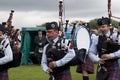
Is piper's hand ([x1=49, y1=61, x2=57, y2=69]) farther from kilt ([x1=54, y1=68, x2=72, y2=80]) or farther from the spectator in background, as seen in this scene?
the spectator in background

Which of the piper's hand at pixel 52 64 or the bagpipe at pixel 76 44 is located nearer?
the piper's hand at pixel 52 64

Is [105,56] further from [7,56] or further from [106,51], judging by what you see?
[7,56]

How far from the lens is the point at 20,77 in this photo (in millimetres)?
13383

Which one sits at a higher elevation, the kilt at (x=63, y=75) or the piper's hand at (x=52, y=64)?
the piper's hand at (x=52, y=64)

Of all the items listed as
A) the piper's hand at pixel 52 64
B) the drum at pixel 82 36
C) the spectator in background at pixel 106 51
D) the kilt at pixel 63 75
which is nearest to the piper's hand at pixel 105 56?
the spectator in background at pixel 106 51

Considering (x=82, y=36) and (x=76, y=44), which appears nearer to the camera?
(x=76, y=44)

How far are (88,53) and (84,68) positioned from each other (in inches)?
175

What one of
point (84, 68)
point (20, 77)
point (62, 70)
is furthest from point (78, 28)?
point (20, 77)

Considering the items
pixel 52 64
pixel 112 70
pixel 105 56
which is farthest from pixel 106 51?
pixel 52 64

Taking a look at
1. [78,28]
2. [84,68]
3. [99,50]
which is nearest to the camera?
[99,50]

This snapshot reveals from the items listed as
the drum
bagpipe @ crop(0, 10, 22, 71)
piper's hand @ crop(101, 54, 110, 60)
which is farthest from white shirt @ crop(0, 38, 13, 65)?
the drum

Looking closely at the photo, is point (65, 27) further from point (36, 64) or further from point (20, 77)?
point (36, 64)

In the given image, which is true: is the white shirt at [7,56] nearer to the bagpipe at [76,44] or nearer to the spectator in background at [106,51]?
the bagpipe at [76,44]

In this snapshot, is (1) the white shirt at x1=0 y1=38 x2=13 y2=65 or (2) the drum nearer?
(1) the white shirt at x1=0 y1=38 x2=13 y2=65
